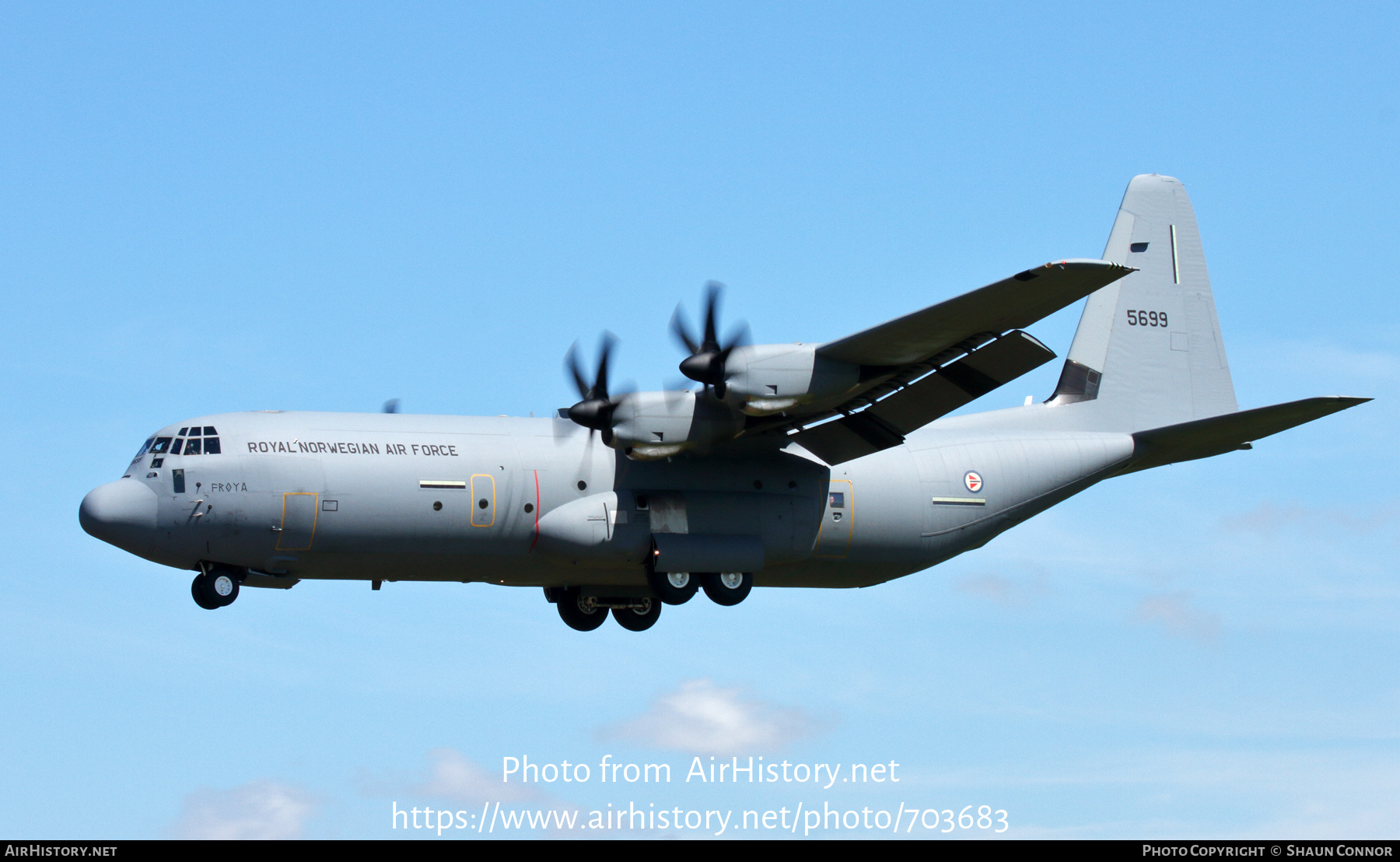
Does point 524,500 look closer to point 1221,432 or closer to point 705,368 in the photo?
point 705,368

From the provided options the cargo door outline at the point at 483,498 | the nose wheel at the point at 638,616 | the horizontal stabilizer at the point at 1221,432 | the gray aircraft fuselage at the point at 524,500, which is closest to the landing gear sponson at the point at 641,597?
the nose wheel at the point at 638,616

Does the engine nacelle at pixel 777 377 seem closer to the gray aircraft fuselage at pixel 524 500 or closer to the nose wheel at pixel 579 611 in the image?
the gray aircraft fuselage at pixel 524 500

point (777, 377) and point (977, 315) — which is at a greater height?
point (977, 315)

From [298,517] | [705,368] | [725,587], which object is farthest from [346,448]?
[725,587]

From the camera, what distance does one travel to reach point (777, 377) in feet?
63.4

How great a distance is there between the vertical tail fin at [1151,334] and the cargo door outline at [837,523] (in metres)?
4.45

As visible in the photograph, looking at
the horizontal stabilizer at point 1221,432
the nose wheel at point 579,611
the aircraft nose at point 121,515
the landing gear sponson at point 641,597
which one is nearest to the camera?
the aircraft nose at point 121,515

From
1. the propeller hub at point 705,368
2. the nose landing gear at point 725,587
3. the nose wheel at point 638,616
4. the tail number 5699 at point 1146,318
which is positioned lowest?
the nose wheel at point 638,616

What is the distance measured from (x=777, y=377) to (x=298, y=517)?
20.6 ft

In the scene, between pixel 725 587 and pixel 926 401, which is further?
pixel 725 587

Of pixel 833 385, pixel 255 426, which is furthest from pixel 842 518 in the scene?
pixel 255 426

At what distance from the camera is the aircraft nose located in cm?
1931

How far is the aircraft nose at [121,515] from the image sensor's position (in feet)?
63.4

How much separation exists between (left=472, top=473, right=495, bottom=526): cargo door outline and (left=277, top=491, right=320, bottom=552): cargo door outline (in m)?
1.99
